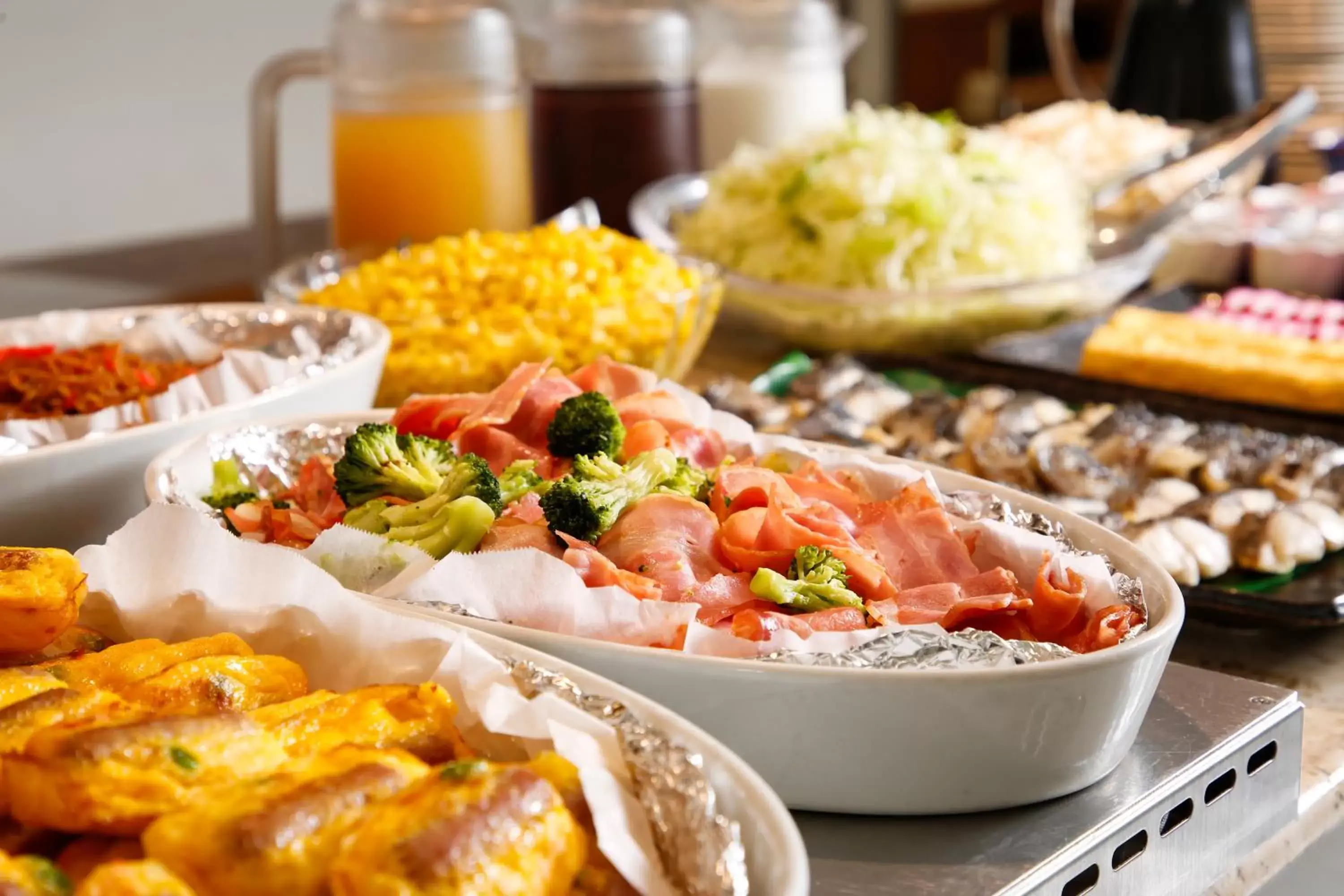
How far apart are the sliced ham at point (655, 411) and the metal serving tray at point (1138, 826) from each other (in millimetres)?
444

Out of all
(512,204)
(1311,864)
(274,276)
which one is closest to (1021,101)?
(512,204)

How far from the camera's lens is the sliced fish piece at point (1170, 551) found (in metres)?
1.36

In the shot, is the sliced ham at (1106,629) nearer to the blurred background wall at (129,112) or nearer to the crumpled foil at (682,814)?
the crumpled foil at (682,814)

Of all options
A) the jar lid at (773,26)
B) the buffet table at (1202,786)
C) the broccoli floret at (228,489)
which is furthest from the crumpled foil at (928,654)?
the jar lid at (773,26)

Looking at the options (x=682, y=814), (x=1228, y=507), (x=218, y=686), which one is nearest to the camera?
(x=682, y=814)

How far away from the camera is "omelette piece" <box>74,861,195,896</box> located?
1.96 feet

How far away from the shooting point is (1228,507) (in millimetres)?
1509

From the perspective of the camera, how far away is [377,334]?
1584mm

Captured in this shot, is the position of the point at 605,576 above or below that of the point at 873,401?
above

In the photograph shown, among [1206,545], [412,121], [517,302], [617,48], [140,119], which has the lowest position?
[140,119]

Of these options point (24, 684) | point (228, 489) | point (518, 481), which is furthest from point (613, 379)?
point (24, 684)

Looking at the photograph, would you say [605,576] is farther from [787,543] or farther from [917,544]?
[917,544]

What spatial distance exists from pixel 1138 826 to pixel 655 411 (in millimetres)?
542

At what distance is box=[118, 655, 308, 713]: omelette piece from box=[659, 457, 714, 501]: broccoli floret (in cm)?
37
